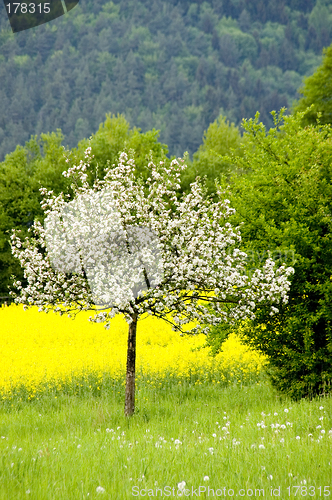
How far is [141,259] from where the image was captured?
10.2 meters

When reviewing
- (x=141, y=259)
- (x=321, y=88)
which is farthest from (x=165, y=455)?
(x=321, y=88)

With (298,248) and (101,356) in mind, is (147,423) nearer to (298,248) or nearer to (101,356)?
(298,248)

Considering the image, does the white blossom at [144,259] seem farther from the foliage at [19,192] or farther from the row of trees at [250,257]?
the foliage at [19,192]

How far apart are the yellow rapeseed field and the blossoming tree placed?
4043 mm

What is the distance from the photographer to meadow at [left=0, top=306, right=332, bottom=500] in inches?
227

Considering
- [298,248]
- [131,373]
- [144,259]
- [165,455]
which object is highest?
[144,259]

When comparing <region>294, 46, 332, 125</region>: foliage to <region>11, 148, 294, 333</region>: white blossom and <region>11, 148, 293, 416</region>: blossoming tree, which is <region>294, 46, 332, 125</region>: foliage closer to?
<region>11, 148, 294, 333</region>: white blossom

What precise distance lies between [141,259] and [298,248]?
4.05m

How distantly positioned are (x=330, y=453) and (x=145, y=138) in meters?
33.5

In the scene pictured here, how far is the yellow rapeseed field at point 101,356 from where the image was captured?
14.8m

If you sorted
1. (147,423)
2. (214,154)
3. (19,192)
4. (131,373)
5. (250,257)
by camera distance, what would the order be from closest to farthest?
1. (147,423)
2. (131,373)
3. (250,257)
4. (19,192)
5. (214,154)

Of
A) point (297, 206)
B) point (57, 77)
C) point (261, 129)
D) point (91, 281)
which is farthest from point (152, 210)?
point (57, 77)

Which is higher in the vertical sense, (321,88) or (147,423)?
(321,88)

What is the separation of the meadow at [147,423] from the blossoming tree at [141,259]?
213cm
